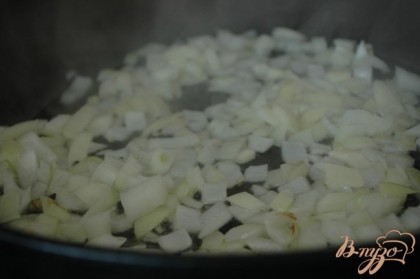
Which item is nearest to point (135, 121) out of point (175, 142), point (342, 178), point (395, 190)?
point (175, 142)

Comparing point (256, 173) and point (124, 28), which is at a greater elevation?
point (124, 28)

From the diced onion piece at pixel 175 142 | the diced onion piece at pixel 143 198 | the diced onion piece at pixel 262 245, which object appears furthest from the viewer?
the diced onion piece at pixel 175 142

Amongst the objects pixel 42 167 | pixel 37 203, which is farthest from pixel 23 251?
pixel 42 167

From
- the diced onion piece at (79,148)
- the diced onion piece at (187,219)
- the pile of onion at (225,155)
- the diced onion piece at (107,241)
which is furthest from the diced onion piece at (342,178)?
the diced onion piece at (79,148)

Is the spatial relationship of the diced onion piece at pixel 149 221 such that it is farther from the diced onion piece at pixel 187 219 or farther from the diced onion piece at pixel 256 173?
the diced onion piece at pixel 256 173

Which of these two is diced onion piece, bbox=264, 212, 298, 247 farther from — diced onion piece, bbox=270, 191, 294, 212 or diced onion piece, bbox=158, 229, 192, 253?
diced onion piece, bbox=158, 229, 192, 253

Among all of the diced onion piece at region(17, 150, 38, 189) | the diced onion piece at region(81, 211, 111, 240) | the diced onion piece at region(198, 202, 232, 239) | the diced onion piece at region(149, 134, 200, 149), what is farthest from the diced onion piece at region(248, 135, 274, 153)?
the diced onion piece at region(17, 150, 38, 189)

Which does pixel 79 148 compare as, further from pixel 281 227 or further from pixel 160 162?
pixel 281 227

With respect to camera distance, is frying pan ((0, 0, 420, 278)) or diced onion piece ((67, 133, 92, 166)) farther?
frying pan ((0, 0, 420, 278))
